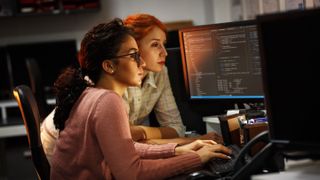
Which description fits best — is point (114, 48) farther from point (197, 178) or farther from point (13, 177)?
point (13, 177)

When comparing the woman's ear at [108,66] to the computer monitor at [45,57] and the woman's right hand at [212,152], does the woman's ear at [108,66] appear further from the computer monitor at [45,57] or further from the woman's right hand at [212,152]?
the computer monitor at [45,57]

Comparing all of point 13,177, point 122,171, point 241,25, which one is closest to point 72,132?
point 122,171

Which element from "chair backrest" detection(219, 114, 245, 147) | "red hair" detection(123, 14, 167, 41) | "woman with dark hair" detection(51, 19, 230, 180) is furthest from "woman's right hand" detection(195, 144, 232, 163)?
"red hair" detection(123, 14, 167, 41)

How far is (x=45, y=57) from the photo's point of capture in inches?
197

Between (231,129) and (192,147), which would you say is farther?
(231,129)

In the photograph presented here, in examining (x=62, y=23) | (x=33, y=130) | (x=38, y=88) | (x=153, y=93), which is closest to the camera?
(x=33, y=130)

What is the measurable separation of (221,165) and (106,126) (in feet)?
1.27

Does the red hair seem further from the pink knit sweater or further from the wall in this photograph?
the wall

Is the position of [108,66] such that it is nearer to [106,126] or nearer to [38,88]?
[106,126]

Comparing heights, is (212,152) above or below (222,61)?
below

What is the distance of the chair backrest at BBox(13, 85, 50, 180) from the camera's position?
77.5 inches

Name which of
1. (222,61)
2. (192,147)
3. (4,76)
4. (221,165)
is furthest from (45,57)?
(221,165)

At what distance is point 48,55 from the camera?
499 centimetres

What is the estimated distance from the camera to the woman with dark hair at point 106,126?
5.07ft
